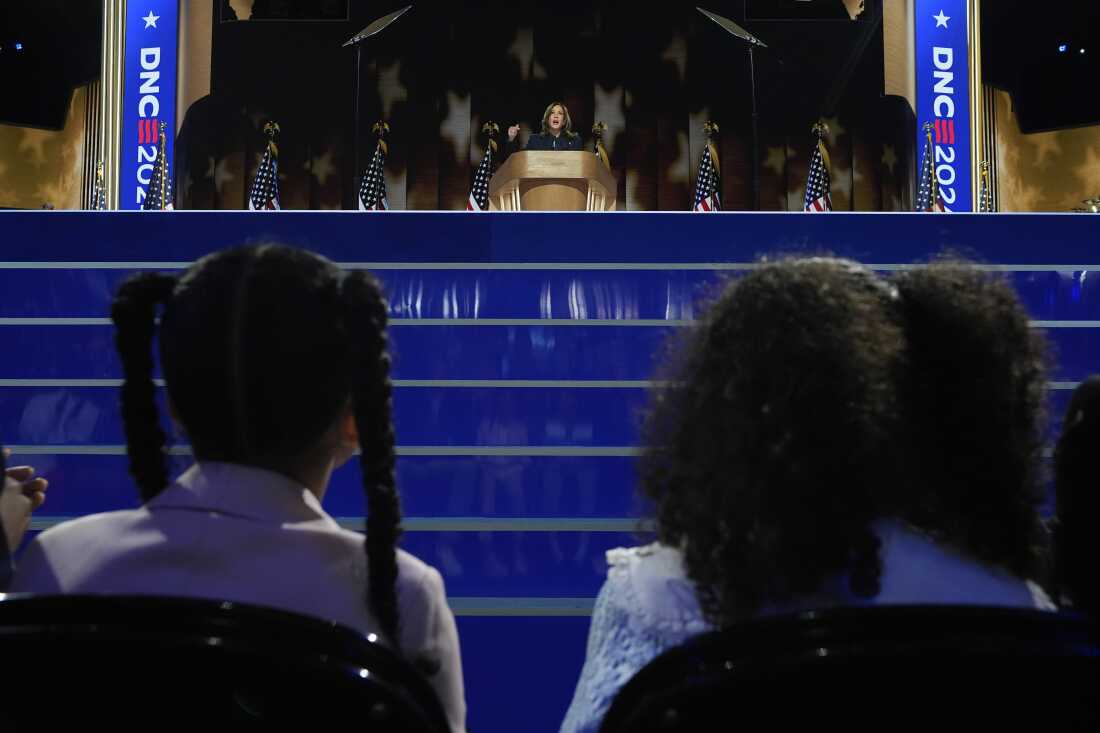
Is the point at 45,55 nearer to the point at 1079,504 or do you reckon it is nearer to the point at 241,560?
the point at 241,560

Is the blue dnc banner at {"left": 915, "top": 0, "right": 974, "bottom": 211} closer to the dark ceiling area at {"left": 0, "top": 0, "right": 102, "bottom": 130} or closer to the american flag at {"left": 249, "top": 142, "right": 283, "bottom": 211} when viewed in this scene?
the american flag at {"left": 249, "top": 142, "right": 283, "bottom": 211}

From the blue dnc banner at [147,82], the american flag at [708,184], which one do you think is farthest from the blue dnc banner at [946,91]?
the blue dnc banner at [147,82]

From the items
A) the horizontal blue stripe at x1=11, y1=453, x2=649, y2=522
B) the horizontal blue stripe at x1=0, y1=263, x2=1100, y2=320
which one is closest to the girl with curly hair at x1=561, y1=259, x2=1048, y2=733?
the horizontal blue stripe at x1=11, y1=453, x2=649, y2=522

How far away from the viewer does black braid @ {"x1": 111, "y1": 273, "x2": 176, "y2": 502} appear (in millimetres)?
1092

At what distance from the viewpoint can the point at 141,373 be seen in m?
1.12

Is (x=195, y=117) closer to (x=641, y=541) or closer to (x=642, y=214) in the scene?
(x=642, y=214)

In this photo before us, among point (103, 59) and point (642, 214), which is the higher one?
point (103, 59)

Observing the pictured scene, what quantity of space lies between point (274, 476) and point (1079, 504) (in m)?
Answer: 0.70

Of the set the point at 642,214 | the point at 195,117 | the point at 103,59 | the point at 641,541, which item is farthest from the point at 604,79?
the point at 641,541

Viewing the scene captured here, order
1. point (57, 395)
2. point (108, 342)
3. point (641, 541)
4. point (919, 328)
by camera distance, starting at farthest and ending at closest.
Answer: point (108, 342), point (57, 395), point (641, 541), point (919, 328)

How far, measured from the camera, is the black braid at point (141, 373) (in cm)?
109

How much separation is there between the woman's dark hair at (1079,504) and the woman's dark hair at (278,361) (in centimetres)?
58

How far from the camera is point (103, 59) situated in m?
7.07

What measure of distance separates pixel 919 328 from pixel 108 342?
8.25 feet
